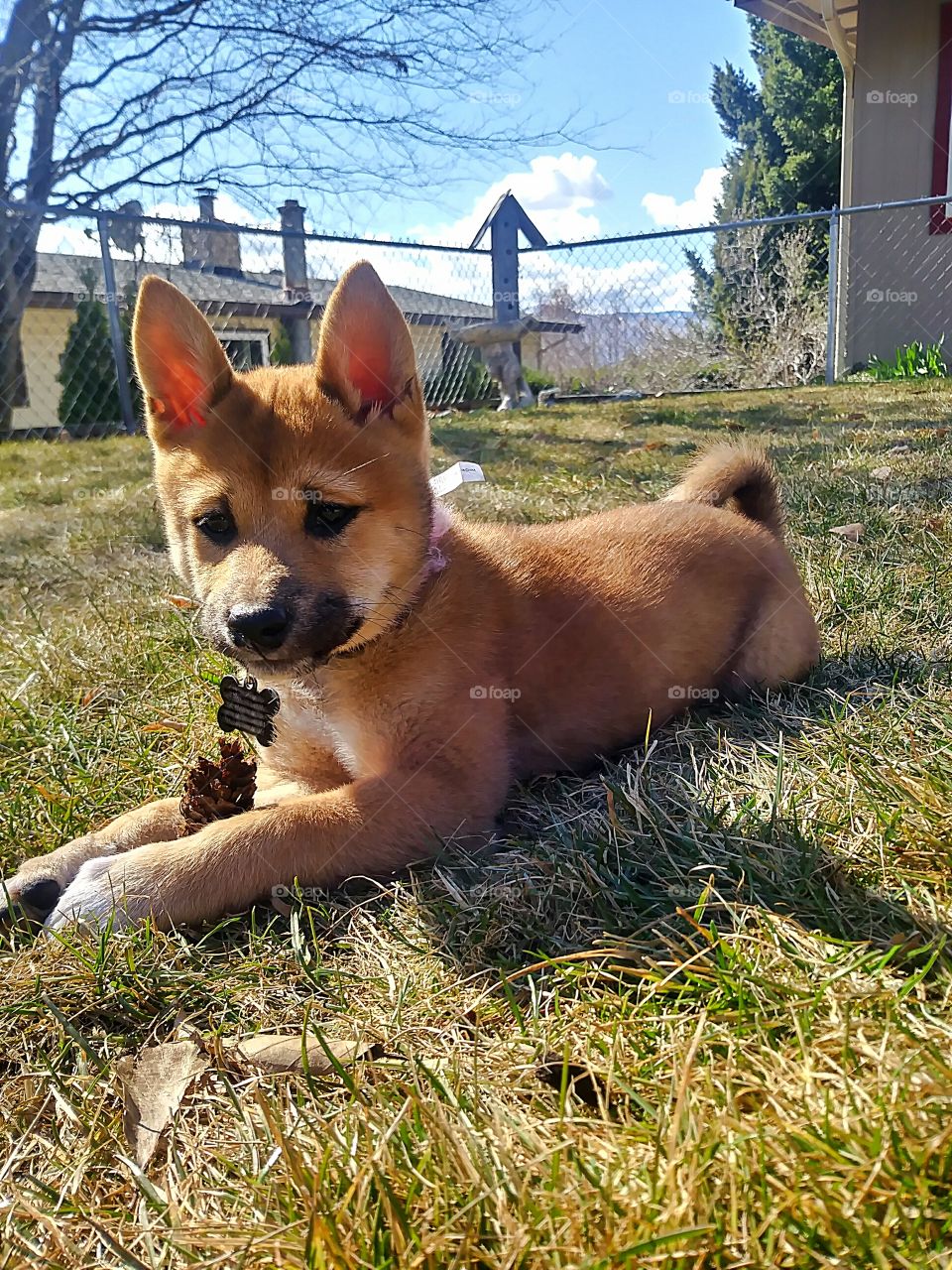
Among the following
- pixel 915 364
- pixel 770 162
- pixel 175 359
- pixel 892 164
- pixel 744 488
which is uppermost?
pixel 770 162

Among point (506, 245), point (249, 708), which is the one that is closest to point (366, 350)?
point (249, 708)

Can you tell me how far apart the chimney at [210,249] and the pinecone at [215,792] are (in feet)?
31.3

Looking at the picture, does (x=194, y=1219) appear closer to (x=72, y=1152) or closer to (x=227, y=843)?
(x=72, y=1152)

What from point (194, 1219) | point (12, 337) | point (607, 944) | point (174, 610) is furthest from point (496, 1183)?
point (12, 337)

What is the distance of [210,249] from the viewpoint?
38.4ft

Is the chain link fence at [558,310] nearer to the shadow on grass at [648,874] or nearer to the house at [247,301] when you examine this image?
the house at [247,301]

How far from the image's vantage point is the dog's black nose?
2.00 meters

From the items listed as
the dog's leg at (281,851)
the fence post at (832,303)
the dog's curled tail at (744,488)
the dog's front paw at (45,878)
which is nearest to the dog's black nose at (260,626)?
the dog's leg at (281,851)

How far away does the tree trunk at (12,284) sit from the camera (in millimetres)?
11172

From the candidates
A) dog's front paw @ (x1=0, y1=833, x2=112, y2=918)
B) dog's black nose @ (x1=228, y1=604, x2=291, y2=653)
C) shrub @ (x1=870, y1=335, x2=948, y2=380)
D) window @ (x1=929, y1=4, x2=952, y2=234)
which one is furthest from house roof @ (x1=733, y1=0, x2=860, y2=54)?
dog's front paw @ (x1=0, y1=833, x2=112, y2=918)

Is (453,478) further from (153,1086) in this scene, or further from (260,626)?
(153,1086)

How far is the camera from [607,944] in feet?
5.64

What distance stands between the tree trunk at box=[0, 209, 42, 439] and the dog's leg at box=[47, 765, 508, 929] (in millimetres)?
9547

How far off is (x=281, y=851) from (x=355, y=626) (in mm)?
548
